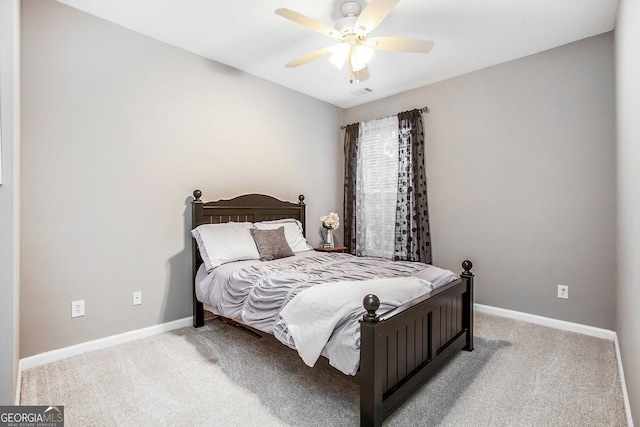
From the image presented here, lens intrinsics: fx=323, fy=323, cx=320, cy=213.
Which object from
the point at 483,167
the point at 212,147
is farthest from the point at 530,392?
the point at 212,147

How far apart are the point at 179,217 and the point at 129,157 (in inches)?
27.6

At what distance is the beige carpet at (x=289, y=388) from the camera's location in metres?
1.81

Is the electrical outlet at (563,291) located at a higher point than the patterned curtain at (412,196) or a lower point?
lower

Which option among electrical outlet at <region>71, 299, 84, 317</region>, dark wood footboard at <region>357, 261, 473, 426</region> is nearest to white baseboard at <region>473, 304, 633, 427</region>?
dark wood footboard at <region>357, 261, 473, 426</region>

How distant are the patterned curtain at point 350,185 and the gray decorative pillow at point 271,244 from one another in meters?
1.49

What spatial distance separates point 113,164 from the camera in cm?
278

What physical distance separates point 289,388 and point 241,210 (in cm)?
205

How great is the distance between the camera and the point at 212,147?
11.4 feet

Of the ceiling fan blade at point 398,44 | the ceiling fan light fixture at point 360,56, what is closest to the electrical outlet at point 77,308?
the ceiling fan light fixture at point 360,56

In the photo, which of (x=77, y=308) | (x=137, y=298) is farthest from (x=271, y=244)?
(x=77, y=308)

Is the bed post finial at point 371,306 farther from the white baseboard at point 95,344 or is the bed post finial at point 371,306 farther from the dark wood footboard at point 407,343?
the white baseboard at point 95,344

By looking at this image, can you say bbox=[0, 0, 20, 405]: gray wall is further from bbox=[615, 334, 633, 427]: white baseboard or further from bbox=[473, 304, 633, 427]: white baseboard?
bbox=[473, 304, 633, 427]: white baseboard
